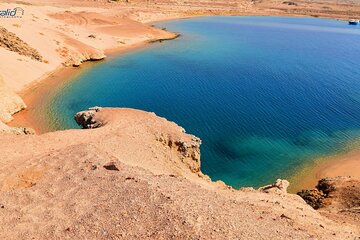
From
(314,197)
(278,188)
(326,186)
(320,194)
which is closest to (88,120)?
(278,188)

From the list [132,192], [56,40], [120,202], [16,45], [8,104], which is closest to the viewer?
[120,202]

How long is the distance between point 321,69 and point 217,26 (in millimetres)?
53954

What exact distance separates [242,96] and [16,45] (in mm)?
38618

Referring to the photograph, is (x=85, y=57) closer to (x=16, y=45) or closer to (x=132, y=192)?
(x=16, y=45)

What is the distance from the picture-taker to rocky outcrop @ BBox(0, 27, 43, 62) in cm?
5747

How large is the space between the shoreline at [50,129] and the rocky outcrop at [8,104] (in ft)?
2.01

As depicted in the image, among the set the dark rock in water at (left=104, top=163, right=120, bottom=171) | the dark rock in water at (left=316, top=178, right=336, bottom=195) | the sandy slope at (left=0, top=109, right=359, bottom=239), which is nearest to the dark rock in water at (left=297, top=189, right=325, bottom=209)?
the dark rock in water at (left=316, top=178, right=336, bottom=195)

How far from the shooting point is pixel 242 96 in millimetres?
49875

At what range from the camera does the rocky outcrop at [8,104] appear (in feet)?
130

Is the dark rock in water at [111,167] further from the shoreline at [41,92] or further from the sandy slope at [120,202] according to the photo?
the shoreline at [41,92]

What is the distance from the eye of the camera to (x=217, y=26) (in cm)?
11344

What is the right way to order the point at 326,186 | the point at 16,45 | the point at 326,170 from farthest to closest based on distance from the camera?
1. the point at 16,45
2. the point at 326,170
3. the point at 326,186

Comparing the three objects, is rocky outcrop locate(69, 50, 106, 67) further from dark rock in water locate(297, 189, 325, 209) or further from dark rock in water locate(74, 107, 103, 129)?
dark rock in water locate(297, 189, 325, 209)

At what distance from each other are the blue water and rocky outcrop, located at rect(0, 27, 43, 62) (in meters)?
9.72
